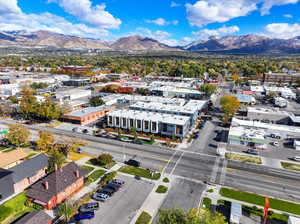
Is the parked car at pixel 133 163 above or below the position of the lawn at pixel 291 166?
above

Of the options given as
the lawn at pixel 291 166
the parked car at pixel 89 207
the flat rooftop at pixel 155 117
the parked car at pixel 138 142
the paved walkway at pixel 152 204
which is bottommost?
the paved walkway at pixel 152 204

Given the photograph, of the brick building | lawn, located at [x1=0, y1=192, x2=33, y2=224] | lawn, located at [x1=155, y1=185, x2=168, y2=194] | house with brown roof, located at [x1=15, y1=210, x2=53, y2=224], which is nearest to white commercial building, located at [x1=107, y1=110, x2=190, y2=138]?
the brick building

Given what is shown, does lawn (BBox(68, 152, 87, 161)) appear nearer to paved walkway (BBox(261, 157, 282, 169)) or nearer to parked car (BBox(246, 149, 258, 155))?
parked car (BBox(246, 149, 258, 155))

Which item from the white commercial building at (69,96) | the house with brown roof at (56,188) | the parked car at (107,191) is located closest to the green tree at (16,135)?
the house with brown roof at (56,188)

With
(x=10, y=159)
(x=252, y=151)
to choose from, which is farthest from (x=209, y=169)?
(x=10, y=159)

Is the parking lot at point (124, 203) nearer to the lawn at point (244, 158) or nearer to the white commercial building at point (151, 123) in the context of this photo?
the lawn at point (244, 158)
